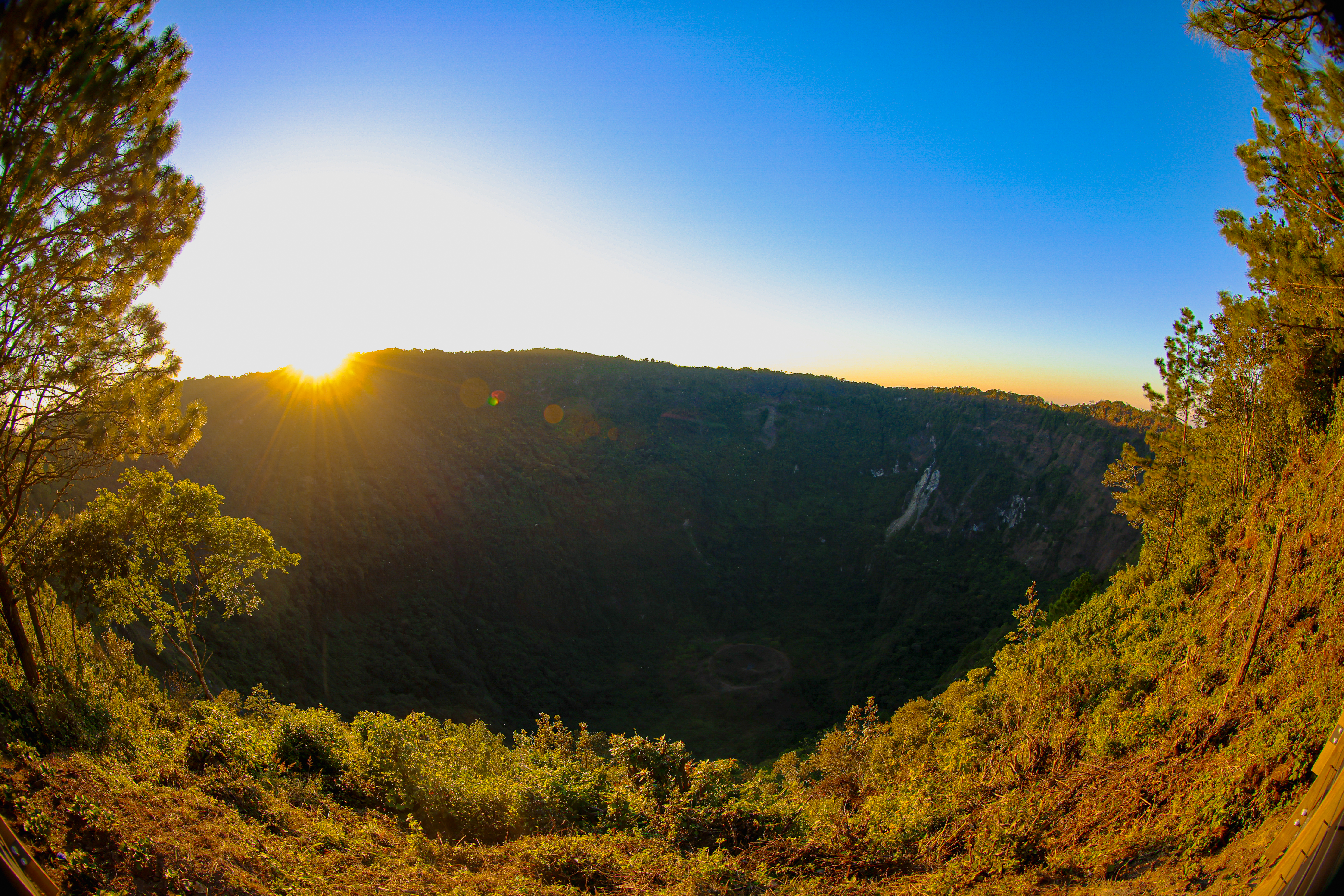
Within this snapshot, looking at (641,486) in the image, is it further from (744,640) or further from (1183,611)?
(1183,611)

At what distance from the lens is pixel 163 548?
39.6 ft

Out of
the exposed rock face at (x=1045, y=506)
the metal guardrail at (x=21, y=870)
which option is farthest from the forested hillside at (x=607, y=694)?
the exposed rock face at (x=1045, y=506)

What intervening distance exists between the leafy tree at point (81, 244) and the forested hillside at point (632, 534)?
17154 millimetres

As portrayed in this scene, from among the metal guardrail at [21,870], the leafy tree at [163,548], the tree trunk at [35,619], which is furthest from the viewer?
the leafy tree at [163,548]

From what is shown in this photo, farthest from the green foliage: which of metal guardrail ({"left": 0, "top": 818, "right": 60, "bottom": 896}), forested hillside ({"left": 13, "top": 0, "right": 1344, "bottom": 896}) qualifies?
metal guardrail ({"left": 0, "top": 818, "right": 60, "bottom": 896})

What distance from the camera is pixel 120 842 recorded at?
471 cm

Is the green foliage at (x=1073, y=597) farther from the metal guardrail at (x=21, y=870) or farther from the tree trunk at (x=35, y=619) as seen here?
the tree trunk at (x=35, y=619)

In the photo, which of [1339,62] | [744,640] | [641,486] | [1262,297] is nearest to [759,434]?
[641,486]

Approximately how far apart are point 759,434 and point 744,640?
26.3 meters

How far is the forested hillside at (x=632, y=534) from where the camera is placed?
2817cm

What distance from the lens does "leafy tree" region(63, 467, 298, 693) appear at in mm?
10859

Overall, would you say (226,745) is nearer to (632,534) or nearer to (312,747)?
(312,747)

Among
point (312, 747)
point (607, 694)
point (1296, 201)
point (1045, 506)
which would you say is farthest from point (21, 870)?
point (1045, 506)

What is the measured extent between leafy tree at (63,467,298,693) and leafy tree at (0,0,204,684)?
151 cm
